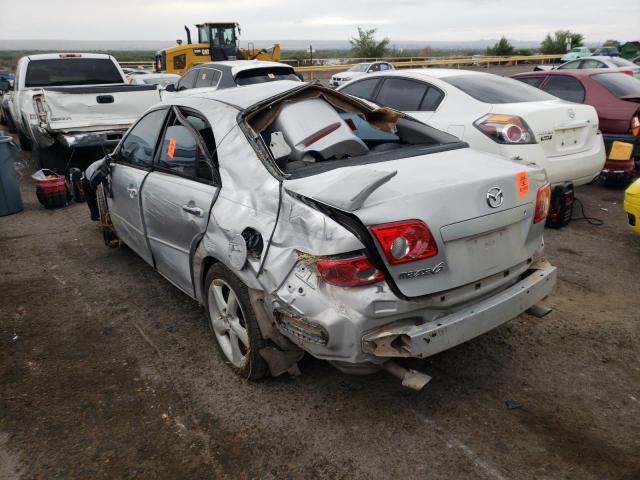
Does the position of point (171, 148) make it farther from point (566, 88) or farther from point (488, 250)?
point (566, 88)

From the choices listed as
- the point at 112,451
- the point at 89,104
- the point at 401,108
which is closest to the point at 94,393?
the point at 112,451

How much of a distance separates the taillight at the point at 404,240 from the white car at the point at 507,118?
3256 mm

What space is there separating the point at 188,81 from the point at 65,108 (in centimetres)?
439

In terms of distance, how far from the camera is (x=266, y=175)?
2752 millimetres

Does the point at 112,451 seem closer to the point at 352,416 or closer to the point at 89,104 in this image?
the point at 352,416

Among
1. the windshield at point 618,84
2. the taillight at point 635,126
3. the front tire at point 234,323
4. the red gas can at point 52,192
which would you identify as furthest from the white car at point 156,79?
the front tire at point 234,323

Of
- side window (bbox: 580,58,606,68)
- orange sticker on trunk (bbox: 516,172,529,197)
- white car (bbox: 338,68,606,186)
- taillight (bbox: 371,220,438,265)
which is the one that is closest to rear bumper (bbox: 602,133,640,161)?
white car (bbox: 338,68,606,186)

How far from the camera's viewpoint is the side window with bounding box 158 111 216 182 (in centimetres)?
323

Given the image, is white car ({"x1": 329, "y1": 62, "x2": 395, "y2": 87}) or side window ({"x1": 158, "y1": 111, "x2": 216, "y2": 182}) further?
white car ({"x1": 329, "y1": 62, "x2": 395, "y2": 87})

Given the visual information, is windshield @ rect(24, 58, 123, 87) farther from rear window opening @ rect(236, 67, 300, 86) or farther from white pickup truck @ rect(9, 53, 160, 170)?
rear window opening @ rect(236, 67, 300, 86)

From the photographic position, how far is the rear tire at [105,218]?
517 cm

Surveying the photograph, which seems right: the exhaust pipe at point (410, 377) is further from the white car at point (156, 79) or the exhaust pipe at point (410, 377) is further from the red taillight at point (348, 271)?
the white car at point (156, 79)

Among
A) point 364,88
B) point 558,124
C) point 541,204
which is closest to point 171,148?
point 541,204

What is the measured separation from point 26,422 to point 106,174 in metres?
2.49
